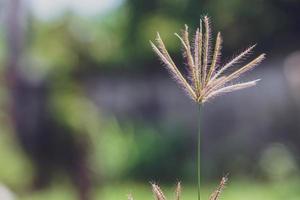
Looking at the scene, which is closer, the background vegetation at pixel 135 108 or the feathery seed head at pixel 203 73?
the feathery seed head at pixel 203 73

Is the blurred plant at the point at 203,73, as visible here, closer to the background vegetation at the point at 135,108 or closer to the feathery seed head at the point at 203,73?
the feathery seed head at the point at 203,73

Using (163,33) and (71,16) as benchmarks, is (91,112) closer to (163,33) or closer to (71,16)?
(71,16)

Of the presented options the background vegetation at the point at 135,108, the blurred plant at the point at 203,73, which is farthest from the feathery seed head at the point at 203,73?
the background vegetation at the point at 135,108

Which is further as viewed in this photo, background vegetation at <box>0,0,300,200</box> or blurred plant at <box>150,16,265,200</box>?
background vegetation at <box>0,0,300,200</box>

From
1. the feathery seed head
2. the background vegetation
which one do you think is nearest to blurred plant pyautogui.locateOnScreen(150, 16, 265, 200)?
the feathery seed head

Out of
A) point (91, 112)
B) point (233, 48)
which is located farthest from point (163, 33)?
point (91, 112)

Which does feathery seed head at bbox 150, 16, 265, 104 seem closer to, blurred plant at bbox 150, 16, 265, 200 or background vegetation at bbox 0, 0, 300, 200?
blurred plant at bbox 150, 16, 265, 200

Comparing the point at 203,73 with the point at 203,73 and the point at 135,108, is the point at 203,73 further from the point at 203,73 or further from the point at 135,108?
the point at 135,108

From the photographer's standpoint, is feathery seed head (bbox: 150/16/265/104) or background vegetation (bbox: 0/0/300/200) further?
background vegetation (bbox: 0/0/300/200)

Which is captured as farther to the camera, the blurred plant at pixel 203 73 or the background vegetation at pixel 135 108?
the background vegetation at pixel 135 108

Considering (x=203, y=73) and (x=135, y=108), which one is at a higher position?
(x=135, y=108)

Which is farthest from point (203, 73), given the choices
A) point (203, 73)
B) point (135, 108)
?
point (135, 108)
